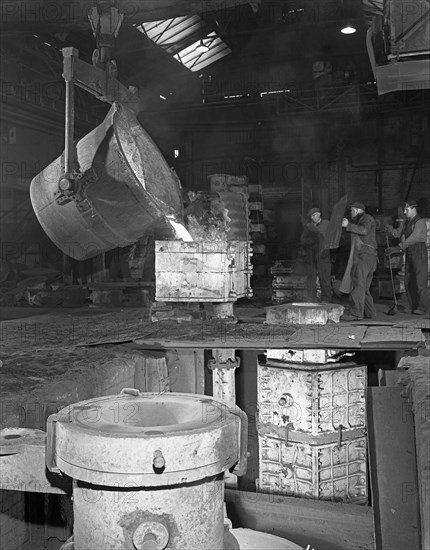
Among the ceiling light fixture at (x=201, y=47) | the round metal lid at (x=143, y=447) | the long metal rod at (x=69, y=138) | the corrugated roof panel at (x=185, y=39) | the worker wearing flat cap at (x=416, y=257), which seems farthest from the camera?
the ceiling light fixture at (x=201, y=47)

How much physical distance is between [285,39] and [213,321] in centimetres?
1081

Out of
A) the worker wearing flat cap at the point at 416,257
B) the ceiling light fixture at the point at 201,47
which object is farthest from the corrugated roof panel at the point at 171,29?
the worker wearing flat cap at the point at 416,257

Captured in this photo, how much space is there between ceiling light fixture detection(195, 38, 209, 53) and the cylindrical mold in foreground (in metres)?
14.0

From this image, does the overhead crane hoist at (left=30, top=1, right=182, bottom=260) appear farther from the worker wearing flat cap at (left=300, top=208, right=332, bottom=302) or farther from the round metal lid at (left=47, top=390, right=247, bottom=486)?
the worker wearing flat cap at (left=300, top=208, right=332, bottom=302)

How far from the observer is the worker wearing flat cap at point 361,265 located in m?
7.51

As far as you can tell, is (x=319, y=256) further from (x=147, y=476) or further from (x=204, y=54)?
(x=204, y=54)

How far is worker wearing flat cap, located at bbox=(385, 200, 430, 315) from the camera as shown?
8.16m

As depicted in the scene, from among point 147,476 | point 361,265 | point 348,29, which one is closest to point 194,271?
point 361,265

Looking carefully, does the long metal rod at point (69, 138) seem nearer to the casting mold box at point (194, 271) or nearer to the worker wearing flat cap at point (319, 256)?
the casting mold box at point (194, 271)

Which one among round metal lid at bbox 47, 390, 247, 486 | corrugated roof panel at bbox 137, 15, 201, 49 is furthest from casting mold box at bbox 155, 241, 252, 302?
corrugated roof panel at bbox 137, 15, 201, 49

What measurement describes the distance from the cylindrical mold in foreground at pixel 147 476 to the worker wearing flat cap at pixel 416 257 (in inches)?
267

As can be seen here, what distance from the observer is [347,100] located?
14.5 metres

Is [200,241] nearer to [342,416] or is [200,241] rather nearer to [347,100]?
[342,416]

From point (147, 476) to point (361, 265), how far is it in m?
6.18
